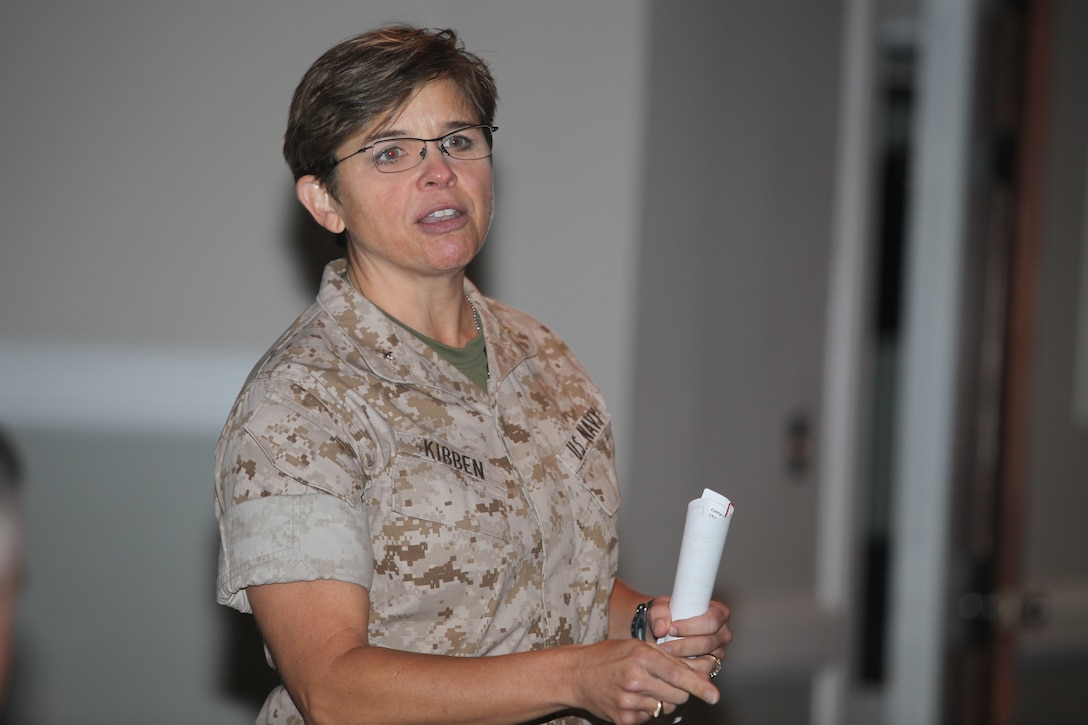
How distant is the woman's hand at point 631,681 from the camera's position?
1.13 m

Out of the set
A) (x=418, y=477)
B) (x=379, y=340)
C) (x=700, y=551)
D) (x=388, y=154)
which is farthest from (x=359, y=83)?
(x=700, y=551)

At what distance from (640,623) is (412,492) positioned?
1.01 ft

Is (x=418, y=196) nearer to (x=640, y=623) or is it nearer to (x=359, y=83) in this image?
(x=359, y=83)

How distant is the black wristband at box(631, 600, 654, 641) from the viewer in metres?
1.38

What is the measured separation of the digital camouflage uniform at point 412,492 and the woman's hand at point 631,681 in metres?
0.20

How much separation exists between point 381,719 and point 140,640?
1367 mm

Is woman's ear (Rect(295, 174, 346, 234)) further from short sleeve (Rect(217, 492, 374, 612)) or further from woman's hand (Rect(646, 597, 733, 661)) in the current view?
woman's hand (Rect(646, 597, 733, 661))

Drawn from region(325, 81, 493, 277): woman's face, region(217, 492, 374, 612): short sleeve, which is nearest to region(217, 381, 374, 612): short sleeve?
region(217, 492, 374, 612): short sleeve

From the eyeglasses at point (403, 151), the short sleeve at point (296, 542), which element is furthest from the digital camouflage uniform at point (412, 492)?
the eyeglasses at point (403, 151)

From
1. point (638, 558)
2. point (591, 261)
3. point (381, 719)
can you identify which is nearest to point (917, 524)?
point (638, 558)

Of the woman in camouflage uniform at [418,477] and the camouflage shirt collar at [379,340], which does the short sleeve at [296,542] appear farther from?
the camouflage shirt collar at [379,340]

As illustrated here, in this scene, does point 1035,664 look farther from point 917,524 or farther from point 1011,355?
point 1011,355

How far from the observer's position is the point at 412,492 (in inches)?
51.0

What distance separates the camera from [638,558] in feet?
8.38
